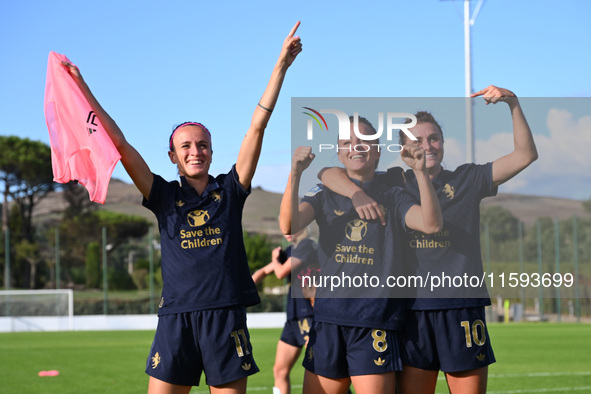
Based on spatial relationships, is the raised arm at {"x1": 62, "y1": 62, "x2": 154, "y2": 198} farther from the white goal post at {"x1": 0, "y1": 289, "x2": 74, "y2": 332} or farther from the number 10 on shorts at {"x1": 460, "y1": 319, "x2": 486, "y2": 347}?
the white goal post at {"x1": 0, "y1": 289, "x2": 74, "y2": 332}

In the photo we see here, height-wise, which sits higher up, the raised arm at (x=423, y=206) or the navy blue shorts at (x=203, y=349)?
the raised arm at (x=423, y=206)

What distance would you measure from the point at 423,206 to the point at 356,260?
488 mm

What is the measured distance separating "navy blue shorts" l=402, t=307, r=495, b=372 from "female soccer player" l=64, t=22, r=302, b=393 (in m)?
0.90

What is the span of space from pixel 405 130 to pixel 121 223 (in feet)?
239

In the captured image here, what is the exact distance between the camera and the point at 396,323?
4.27 metres

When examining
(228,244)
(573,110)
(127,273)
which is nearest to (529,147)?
(573,110)

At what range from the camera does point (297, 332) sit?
783 cm

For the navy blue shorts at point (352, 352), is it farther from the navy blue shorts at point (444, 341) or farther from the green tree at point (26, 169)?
the green tree at point (26, 169)

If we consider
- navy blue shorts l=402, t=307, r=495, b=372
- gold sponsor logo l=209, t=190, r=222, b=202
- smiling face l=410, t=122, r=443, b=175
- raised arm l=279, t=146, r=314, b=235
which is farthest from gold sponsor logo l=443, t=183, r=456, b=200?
gold sponsor logo l=209, t=190, r=222, b=202

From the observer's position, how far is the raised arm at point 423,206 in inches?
169

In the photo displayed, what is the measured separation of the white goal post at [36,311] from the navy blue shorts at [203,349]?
28072 mm

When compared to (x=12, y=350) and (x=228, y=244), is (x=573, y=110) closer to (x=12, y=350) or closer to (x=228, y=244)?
(x=228, y=244)

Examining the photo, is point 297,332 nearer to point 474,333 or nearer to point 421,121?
point 474,333

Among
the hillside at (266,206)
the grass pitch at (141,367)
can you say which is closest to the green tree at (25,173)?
the hillside at (266,206)
